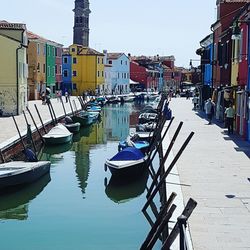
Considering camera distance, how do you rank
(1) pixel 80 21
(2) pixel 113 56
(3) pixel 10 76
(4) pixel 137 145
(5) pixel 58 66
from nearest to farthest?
(4) pixel 137 145 → (3) pixel 10 76 → (5) pixel 58 66 → (2) pixel 113 56 → (1) pixel 80 21

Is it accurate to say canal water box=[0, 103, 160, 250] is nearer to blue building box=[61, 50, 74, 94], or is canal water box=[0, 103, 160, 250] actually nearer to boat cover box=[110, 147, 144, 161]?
boat cover box=[110, 147, 144, 161]

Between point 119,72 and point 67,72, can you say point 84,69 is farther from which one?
point 119,72

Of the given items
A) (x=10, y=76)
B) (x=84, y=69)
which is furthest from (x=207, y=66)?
(x=84, y=69)

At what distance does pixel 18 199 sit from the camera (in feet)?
56.4

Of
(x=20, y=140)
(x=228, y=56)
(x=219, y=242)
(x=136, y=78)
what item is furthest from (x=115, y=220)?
(x=136, y=78)

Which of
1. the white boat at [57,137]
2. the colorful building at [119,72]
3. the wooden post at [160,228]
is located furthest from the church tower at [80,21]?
the wooden post at [160,228]

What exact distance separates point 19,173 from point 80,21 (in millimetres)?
86473

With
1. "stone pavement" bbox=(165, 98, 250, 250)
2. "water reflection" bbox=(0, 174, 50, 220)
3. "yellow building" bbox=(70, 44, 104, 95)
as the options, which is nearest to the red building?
"yellow building" bbox=(70, 44, 104, 95)

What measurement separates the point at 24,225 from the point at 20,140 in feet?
34.7

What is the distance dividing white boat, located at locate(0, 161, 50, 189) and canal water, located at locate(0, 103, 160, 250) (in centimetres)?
41

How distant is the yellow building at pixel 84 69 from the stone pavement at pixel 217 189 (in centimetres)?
5802

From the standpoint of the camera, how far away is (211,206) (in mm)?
12180

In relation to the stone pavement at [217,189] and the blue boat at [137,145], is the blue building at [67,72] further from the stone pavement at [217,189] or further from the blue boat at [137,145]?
the blue boat at [137,145]

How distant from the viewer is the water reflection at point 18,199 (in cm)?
1549
